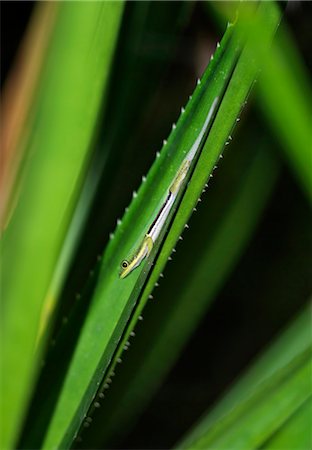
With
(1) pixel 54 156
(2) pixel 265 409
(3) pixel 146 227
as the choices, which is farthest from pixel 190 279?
(1) pixel 54 156

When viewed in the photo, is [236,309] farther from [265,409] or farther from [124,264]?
[124,264]

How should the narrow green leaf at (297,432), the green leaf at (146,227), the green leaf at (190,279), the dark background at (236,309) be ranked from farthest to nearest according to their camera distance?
1. the dark background at (236,309)
2. the green leaf at (190,279)
3. the narrow green leaf at (297,432)
4. the green leaf at (146,227)

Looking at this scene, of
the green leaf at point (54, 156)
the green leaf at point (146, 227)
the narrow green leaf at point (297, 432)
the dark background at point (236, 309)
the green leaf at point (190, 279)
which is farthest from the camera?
the dark background at point (236, 309)

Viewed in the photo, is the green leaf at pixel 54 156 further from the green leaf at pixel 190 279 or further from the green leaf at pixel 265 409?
the green leaf at pixel 190 279

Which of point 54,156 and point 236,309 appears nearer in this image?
point 54,156

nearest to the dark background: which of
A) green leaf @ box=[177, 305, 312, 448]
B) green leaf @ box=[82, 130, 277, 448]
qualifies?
green leaf @ box=[82, 130, 277, 448]

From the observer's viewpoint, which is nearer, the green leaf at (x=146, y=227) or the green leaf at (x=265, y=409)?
the green leaf at (x=146, y=227)

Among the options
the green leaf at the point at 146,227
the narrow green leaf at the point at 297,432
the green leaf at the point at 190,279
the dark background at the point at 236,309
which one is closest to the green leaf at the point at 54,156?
the green leaf at the point at 146,227
